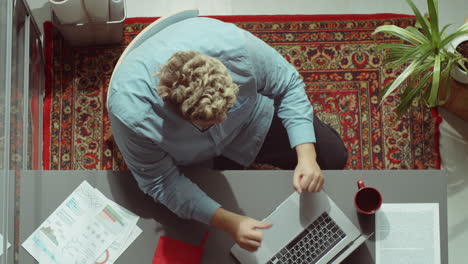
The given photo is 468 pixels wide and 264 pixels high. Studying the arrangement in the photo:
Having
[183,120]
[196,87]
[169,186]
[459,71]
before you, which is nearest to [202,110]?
[196,87]

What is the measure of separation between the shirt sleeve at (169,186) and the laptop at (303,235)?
0.55 feet

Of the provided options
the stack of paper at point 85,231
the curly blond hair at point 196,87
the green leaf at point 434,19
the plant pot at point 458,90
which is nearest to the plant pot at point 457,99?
the plant pot at point 458,90

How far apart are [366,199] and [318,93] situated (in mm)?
862

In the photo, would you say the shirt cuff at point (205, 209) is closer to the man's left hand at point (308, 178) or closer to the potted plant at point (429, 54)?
the man's left hand at point (308, 178)

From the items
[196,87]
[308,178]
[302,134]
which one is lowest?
[308,178]

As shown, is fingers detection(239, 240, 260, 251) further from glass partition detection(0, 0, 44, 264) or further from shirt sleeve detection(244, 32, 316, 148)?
glass partition detection(0, 0, 44, 264)

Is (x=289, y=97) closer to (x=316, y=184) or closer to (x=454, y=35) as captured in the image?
(x=316, y=184)

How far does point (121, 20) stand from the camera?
206 cm

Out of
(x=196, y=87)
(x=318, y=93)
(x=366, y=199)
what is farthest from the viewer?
(x=318, y=93)

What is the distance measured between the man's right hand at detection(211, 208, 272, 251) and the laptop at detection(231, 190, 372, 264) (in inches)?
3.0

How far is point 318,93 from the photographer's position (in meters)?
2.31

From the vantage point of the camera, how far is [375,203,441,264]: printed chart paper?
153cm

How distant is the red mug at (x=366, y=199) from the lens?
1513mm

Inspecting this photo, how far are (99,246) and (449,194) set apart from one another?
1584 mm
